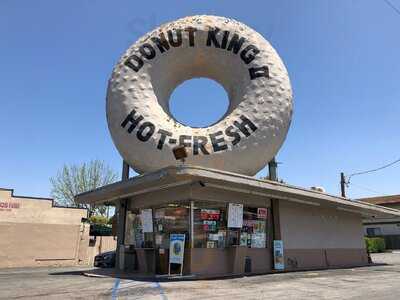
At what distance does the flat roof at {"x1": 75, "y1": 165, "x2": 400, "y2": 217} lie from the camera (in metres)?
12.5

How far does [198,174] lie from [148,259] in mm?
4814

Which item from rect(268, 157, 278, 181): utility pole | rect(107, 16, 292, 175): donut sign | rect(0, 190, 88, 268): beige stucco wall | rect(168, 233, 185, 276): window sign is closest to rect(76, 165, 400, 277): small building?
rect(168, 233, 185, 276): window sign

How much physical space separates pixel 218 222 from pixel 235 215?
727mm

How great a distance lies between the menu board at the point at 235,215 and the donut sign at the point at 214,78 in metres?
1.42

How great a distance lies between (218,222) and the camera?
14.4 m

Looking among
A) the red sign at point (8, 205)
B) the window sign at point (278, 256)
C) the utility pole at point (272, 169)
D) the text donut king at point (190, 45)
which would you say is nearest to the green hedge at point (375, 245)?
the utility pole at point (272, 169)

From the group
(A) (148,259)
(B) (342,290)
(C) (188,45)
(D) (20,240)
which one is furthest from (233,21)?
(D) (20,240)

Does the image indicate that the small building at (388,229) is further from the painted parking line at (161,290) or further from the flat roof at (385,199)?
the painted parking line at (161,290)

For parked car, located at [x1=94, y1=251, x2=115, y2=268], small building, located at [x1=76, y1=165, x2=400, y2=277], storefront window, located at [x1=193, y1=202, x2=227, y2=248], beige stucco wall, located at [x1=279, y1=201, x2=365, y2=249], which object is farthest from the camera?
parked car, located at [x1=94, y1=251, x2=115, y2=268]

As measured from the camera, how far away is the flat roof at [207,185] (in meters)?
12.5

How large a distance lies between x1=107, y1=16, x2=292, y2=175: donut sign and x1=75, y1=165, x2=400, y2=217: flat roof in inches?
41.6

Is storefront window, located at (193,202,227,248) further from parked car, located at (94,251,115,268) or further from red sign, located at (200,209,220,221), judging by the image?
parked car, located at (94,251,115,268)

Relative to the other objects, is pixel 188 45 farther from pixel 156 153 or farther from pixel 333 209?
pixel 333 209

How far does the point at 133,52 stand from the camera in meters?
16.7
